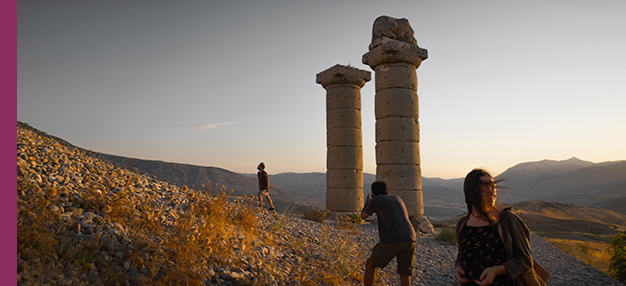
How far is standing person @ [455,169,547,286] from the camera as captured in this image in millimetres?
2498

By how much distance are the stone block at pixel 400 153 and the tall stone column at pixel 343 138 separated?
2630 mm

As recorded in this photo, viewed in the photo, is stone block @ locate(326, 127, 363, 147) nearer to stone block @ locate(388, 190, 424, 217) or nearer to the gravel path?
stone block @ locate(388, 190, 424, 217)

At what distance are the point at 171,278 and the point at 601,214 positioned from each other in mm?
41770

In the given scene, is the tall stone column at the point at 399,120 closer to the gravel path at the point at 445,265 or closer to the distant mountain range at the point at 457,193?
the gravel path at the point at 445,265

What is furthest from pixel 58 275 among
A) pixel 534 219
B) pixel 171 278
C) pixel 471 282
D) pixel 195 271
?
pixel 534 219

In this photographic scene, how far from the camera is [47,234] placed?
3713 millimetres

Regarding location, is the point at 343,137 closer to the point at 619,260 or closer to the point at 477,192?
the point at 619,260

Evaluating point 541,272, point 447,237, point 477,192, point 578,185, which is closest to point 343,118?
point 447,237

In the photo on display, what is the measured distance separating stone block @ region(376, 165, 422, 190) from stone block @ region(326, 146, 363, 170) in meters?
2.61

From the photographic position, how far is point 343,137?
49.1ft

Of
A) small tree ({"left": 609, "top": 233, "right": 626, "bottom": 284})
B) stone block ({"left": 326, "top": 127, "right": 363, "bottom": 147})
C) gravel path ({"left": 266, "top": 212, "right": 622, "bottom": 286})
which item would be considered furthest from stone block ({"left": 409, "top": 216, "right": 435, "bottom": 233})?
small tree ({"left": 609, "top": 233, "right": 626, "bottom": 284})

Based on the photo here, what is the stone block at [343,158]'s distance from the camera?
14797mm

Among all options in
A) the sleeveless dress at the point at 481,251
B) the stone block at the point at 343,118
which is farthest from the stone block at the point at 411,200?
the sleeveless dress at the point at 481,251

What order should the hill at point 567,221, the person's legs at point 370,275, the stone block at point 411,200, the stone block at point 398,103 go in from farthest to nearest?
the hill at point 567,221, the stone block at point 398,103, the stone block at point 411,200, the person's legs at point 370,275
